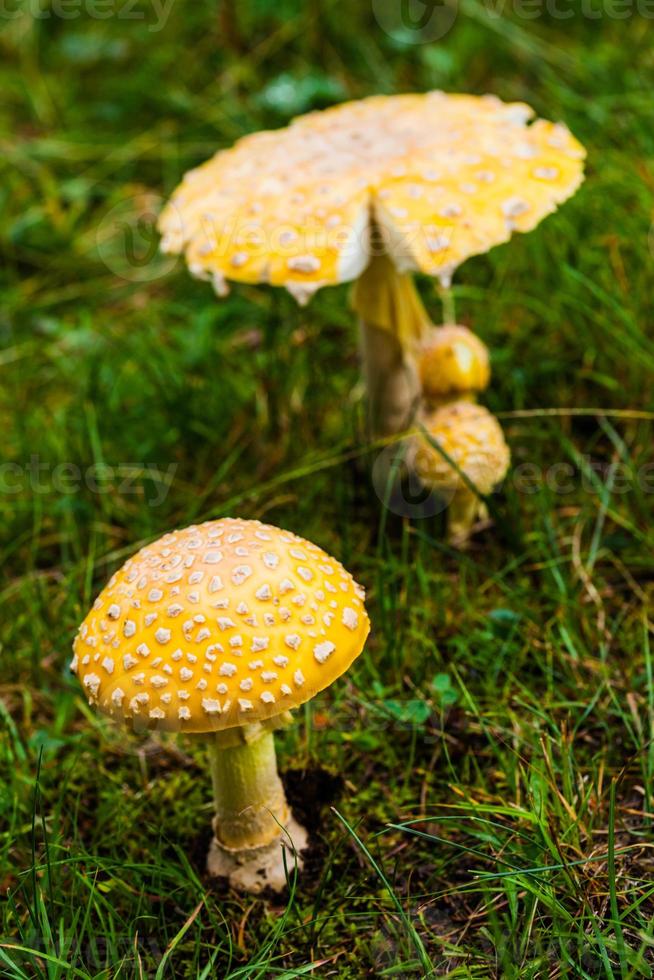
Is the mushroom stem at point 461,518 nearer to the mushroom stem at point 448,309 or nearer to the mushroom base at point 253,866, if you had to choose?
the mushroom stem at point 448,309

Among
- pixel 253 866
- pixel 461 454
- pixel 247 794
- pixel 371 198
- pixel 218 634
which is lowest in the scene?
pixel 253 866

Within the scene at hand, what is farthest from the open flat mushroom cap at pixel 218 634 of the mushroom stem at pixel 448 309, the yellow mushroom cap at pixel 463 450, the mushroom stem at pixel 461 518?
the mushroom stem at pixel 448 309

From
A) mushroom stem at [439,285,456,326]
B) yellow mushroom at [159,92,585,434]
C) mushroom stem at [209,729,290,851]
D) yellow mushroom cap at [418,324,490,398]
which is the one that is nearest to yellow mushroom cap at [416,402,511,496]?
yellow mushroom cap at [418,324,490,398]

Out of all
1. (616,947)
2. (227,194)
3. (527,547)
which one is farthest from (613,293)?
(616,947)

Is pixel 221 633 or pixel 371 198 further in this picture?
pixel 371 198

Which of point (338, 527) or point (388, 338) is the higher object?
point (388, 338)

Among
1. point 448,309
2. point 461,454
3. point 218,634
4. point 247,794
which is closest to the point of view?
point 218,634

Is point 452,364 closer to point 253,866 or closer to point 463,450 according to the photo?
point 463,450

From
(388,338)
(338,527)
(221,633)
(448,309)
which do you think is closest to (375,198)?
(388,338)

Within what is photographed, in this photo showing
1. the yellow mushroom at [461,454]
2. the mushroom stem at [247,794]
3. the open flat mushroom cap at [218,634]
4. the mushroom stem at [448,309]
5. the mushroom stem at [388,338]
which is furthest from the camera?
the mushroom stem at [448,309]
